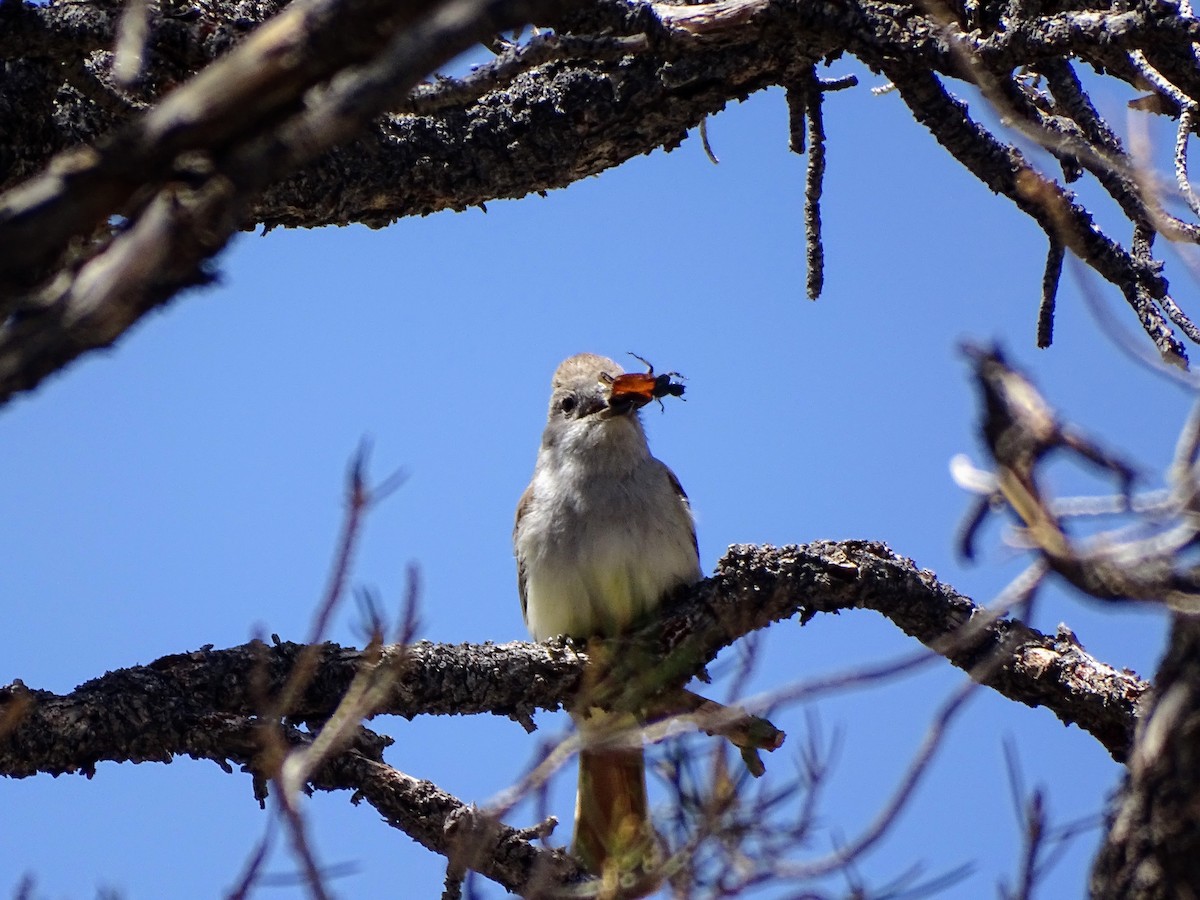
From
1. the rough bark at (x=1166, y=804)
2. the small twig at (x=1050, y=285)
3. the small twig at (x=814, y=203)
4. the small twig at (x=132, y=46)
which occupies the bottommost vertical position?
the rough bark at (x=1166, y=804)

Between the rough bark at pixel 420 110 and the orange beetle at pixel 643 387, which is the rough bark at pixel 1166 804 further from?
the orange beetle at pixel 643 387

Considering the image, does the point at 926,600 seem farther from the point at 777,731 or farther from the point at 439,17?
the point at 439,17

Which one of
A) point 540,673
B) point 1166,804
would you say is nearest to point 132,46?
point 1166,804

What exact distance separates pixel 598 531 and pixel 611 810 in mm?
1342

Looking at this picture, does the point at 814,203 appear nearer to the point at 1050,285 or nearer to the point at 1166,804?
the point at 1050,285

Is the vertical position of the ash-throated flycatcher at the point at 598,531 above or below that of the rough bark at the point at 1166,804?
above

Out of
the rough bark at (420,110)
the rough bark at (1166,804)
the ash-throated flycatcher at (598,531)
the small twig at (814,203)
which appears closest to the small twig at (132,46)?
the rough bark at (420,110)

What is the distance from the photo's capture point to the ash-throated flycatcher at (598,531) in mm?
5855

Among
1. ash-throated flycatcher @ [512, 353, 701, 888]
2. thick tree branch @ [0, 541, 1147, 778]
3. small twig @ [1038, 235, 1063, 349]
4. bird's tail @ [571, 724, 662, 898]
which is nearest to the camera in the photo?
bird's tail @ [571, 724, 662, 898]

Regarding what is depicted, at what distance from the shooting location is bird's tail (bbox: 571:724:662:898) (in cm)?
289

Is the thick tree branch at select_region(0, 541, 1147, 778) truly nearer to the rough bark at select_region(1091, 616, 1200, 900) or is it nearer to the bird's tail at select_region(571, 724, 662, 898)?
the bird's tail at select_region(571, 724, 662, 898)

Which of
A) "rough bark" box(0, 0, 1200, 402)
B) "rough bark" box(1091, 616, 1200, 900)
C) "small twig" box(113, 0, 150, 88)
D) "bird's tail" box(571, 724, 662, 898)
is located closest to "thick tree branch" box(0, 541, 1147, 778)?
"bird's tail" box(571, 724, 662, 898)

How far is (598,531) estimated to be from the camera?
6242 mm

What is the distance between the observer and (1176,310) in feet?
13.2
